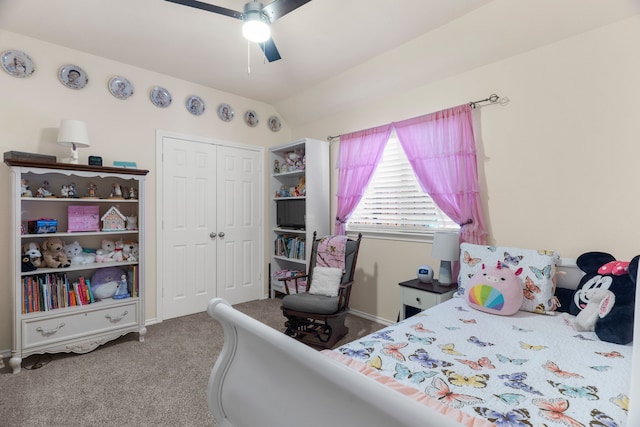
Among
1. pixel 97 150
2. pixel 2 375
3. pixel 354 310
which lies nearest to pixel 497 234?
pixel 354 310

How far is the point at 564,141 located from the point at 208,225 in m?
3.54

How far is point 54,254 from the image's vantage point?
A: 2678 millimetres

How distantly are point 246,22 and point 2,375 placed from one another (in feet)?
10.0

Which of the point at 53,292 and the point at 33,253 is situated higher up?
the point at 33,253

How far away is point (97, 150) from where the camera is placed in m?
3.08

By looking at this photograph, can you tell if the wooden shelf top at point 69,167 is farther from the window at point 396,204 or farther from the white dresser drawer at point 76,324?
the window at point 396,204

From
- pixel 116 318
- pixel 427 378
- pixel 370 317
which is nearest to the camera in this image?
pixel 427 378

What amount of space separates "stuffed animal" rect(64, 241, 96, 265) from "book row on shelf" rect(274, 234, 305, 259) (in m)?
2.06

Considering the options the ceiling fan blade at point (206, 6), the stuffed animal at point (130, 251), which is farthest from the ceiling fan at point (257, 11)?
the stuffed animal at point (130, 251)

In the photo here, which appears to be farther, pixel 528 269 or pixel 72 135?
pixel 72 135

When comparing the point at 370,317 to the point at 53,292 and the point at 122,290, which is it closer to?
the point at 122,290

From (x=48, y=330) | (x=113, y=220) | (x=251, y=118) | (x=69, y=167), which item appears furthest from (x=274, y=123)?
(x=48, y=330)

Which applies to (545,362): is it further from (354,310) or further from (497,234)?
(354,310)

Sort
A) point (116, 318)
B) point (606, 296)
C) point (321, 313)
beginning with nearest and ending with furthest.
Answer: point (606, 296), point (321, 313), point (116, 318)
